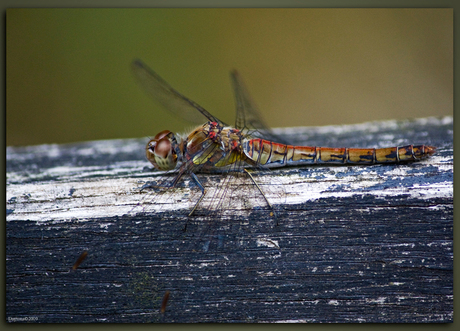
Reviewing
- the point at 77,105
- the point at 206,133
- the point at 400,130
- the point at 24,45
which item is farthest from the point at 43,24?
the point at 400,130

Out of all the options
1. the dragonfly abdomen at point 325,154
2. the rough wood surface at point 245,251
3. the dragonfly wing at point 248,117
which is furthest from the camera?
the dragonfly wing at point 248,117

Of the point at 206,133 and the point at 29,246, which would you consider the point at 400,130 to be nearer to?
the point at 206,133

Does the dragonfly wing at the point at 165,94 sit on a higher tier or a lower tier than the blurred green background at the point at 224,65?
lower

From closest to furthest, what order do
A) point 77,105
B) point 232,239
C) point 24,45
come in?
point 232,239 → point 24,45 → point 77,105

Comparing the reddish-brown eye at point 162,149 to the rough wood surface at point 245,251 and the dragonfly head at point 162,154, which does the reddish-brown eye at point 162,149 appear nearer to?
the dragonfly head at point 162,154

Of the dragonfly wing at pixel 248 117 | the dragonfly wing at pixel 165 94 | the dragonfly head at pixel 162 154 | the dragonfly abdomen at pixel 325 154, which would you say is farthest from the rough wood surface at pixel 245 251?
the dragonfly wing at pixel 165 94

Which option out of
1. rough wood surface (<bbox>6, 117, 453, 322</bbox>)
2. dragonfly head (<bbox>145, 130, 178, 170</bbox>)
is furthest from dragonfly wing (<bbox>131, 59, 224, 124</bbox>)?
rough wood surface (<bbox>6, 117, 453, 322</bbox>)

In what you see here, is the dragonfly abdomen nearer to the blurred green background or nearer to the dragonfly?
the dragonfly
